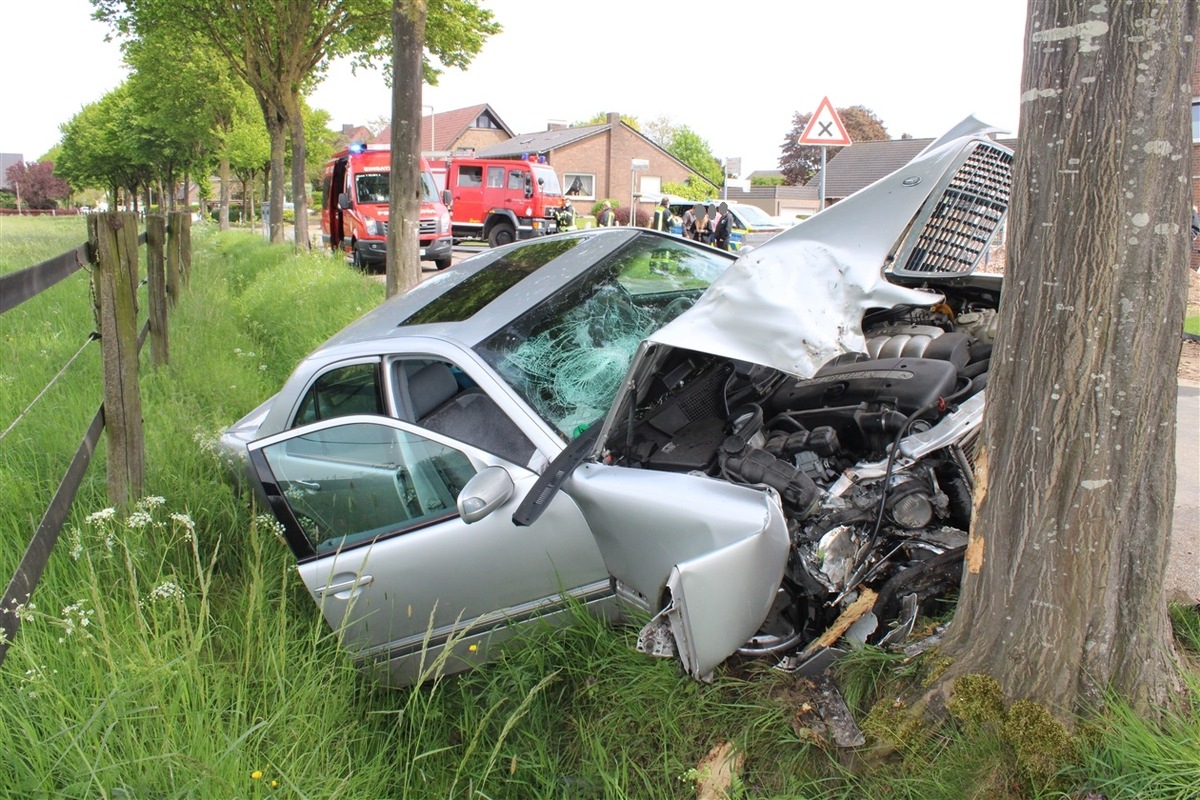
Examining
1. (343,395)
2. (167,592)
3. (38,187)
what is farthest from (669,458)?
(38,187)

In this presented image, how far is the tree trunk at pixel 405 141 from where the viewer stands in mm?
8117

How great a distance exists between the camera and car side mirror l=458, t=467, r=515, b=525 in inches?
115

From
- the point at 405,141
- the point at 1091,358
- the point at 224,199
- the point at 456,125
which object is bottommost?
the point at 1091,358

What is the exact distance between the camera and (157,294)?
6.75 m

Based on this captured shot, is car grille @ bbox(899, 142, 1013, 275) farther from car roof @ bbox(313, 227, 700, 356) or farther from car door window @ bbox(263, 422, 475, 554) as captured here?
car door window @ bbox(263, 422, 475, 554)

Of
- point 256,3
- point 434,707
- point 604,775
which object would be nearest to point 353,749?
point 434,707

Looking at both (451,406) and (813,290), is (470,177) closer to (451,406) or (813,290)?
(451,406)

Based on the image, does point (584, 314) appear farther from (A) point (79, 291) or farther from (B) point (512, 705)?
(A) point (79, 291)

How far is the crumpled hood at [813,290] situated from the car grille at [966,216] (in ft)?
1.65

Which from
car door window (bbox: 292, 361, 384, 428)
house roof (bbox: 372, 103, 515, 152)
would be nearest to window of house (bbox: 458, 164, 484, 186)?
car door window (bbox: 292, 361, 384, 428)

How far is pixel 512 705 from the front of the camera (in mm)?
3238

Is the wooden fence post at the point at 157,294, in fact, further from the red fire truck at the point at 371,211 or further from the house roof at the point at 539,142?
the house roof at the point at 539,142

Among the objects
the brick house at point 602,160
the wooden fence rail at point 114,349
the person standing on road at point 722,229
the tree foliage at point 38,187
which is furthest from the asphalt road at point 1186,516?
the tree foliage at point 38,187

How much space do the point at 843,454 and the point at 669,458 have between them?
26.0 inches
